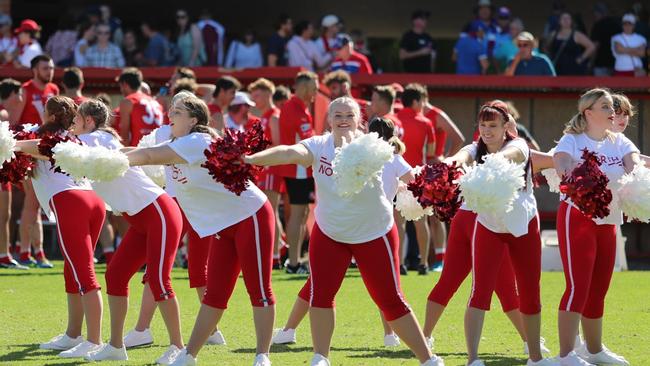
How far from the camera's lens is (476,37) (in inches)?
699

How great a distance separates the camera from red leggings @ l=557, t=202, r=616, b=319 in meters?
7.58

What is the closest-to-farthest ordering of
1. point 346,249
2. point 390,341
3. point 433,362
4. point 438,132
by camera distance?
point 433,362 → point 346,249 → point 390,341 → point 438,132

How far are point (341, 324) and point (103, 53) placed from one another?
9361 millimetres

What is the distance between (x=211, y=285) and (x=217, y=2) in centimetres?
1599

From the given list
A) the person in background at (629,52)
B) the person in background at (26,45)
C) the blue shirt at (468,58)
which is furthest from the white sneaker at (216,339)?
the person in background at (629,52)

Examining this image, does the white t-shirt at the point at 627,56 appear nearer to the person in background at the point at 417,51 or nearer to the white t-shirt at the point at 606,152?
the person in background at the point at 417,51

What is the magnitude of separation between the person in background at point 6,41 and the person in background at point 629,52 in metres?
8.57

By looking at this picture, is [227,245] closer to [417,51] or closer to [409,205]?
[409,205]

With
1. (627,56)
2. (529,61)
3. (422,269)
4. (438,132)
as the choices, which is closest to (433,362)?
(422,269)

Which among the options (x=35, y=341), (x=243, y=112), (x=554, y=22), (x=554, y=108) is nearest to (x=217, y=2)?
(x=554, y=22)

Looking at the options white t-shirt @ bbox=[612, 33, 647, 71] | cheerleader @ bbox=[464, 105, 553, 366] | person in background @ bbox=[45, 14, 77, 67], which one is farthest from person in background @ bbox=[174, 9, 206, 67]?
cheerleader @ bbox=[464, 105, 553, 366]

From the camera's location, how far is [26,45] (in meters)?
17.3

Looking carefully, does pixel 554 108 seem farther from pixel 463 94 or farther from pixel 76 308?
pixel 76 308

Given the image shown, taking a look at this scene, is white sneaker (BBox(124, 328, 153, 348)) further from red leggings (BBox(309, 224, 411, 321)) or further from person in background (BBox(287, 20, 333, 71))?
person in background (BBox(287, 20, 333, 71))
